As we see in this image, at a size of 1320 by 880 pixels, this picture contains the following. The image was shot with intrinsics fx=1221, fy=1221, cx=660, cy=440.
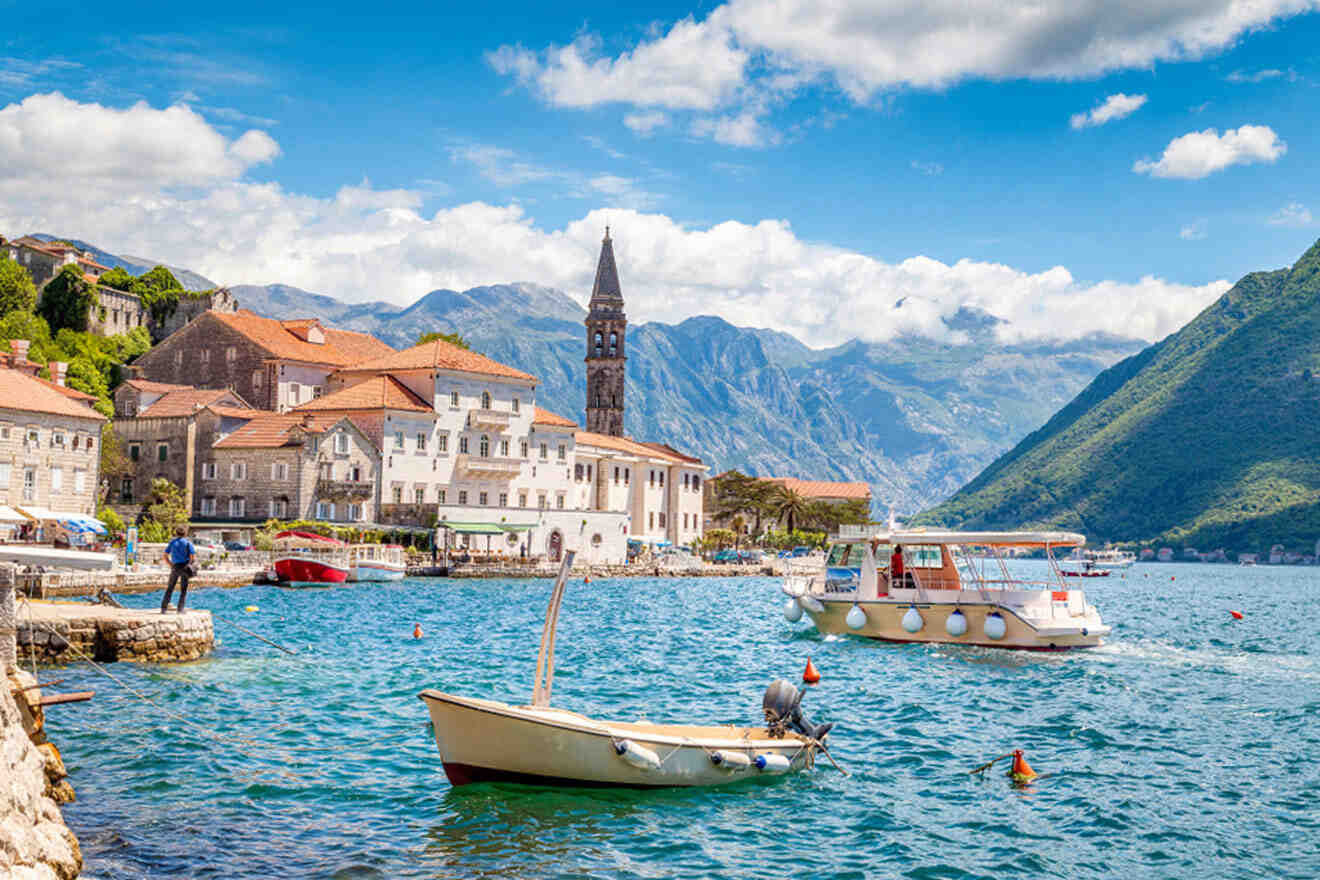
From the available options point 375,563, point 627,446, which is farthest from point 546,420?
point 375,563

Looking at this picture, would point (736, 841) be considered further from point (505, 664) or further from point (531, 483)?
point (531, 483)

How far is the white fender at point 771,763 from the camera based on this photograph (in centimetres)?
1700

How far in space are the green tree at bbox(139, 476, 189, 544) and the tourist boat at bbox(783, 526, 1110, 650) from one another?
39225 millimetres

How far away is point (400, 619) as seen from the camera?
1713 inches

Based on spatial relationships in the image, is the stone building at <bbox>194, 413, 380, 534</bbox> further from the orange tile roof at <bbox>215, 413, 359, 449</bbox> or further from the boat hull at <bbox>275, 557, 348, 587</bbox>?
the boat hull at <bbox>275, 557, 348, 587</bbox>

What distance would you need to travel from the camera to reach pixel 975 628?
35125 mm

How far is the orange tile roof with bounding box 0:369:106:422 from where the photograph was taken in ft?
183

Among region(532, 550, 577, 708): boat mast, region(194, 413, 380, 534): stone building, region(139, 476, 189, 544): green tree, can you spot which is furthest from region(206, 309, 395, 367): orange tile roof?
region(532, 550, 577, 708): boat mast

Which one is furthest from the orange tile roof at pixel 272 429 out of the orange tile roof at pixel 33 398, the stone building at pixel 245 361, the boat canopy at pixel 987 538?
the boat canopy at pixel 987 538

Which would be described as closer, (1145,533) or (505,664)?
(505,664)

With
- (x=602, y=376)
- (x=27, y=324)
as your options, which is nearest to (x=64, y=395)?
(x=27, y=324)

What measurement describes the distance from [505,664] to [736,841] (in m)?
16.6

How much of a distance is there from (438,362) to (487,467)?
25.8 ft

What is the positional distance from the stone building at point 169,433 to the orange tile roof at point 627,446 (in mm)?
26320
